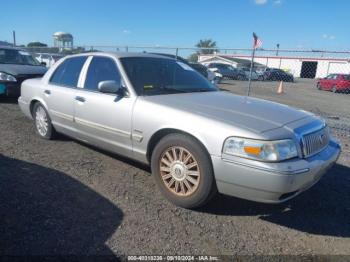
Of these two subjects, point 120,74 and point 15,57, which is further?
point 15,57

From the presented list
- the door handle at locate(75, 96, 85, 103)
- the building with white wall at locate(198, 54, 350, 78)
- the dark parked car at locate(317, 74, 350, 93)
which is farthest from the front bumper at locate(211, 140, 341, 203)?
the building with white wall at locate(198, 54, 350, 78)

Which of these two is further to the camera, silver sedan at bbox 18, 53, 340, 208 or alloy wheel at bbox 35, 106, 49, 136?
alloy wheel at bbox 35, 106, 49, 136

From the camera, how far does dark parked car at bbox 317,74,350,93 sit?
26.0m

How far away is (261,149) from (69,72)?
3.35m

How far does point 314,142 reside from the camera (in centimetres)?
346

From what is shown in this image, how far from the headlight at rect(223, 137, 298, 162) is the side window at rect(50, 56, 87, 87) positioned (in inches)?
109

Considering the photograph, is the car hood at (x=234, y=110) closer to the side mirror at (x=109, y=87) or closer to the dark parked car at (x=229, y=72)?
the side mirror at (x=109, y=87)

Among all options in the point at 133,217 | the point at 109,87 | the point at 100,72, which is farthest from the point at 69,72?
the point at 133,217

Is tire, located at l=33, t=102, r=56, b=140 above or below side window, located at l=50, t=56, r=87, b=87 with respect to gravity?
below

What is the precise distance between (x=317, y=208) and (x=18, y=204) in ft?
10.6

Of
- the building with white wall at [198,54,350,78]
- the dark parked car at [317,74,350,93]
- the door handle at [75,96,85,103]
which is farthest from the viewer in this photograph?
the building with white wall at [198,54,350,78]

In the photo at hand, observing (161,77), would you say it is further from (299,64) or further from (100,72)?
(299,64)

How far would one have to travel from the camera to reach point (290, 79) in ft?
120

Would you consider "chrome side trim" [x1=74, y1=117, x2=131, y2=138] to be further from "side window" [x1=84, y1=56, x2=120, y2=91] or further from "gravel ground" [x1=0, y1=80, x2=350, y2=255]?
"gravel ground" [x1=0, y1=80, x2=350, y2=255]
